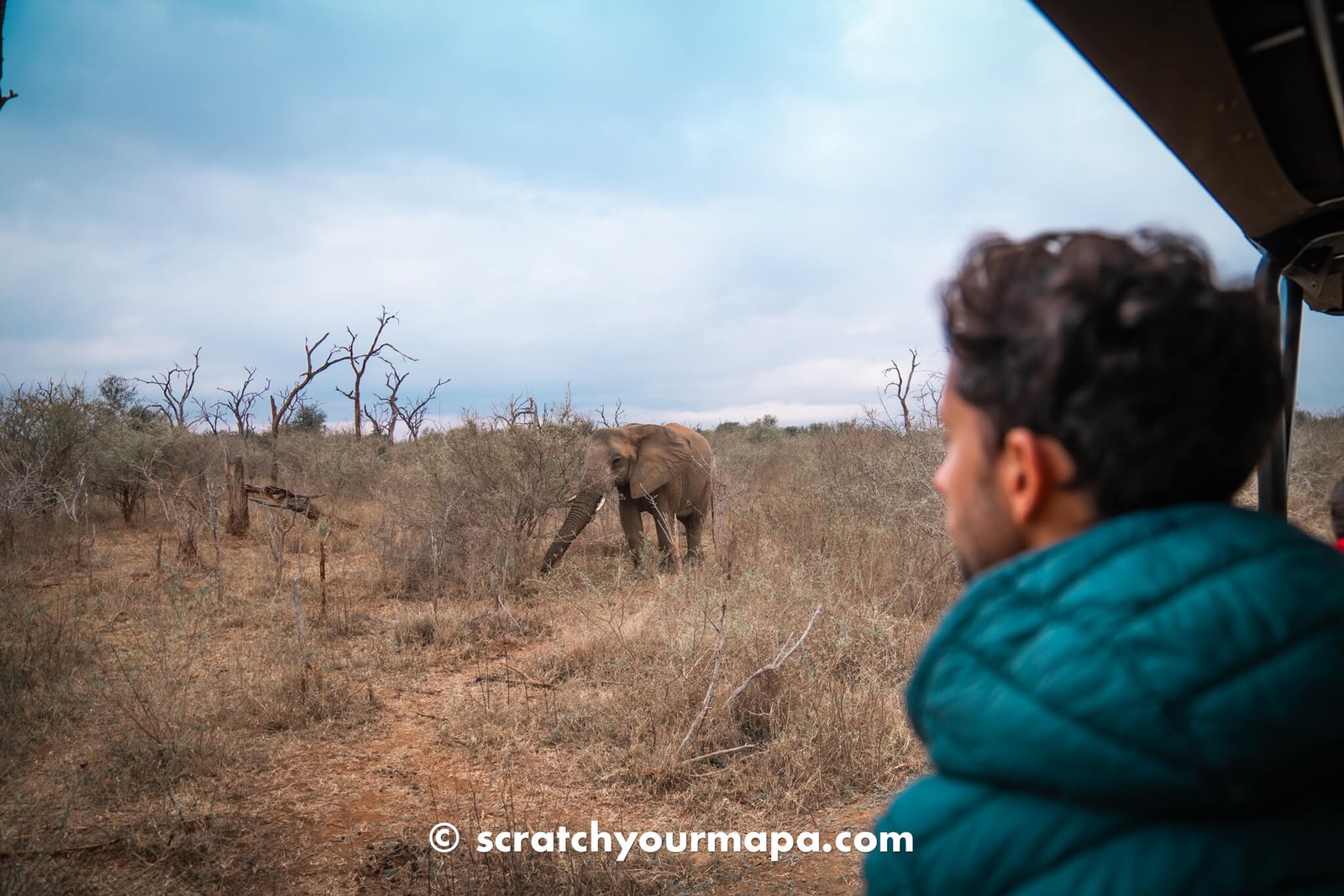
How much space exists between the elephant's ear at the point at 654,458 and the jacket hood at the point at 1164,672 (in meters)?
9.47

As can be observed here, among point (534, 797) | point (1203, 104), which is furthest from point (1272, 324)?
point (534, 797)

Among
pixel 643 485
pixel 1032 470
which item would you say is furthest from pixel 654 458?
pixel 1032 470

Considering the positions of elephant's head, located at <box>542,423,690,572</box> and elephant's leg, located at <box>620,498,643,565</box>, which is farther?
elephant's leg, located at <box>620,498,643,565</box>

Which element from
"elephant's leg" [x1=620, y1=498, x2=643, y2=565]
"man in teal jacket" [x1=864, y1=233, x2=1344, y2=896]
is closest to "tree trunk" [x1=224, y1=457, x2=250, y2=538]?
"elephant's leg" [x1=620, y1=498, x2=643, y2=565]

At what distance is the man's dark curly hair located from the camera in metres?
0.70

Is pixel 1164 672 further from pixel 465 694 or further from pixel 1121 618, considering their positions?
pixel 465 694

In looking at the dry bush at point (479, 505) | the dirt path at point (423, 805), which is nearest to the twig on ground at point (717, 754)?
the dirt path at point (423, 805)

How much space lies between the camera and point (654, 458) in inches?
428

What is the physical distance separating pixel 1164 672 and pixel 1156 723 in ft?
0.14

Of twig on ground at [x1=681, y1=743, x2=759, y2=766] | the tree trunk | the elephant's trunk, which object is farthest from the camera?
the tree trunk

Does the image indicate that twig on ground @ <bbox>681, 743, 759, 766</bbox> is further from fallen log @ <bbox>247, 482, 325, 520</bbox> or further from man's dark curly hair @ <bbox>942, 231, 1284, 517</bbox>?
fallen log @ <bbox>247, 482, 325, 520</bbox>

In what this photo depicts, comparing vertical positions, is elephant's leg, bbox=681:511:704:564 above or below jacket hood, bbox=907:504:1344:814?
below

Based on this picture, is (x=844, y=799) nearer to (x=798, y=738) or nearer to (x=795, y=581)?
(x=798, y=738)

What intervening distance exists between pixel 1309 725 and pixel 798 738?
392 cm
